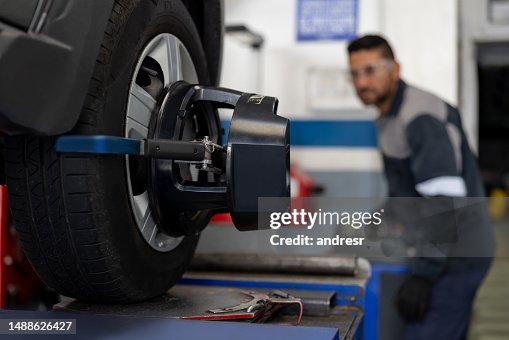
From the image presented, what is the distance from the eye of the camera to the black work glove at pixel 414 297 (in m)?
1.81

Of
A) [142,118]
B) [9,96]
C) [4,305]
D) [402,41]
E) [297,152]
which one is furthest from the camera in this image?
[297,152]

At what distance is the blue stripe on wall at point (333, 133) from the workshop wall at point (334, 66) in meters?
0.02

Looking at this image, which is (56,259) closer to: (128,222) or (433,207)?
(128,222)

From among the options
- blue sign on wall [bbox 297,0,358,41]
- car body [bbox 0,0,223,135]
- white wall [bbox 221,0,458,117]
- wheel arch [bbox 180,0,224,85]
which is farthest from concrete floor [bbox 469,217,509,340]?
car body [bbox 0,0,223,135]

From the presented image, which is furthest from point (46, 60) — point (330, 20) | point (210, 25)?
point (330, 20)

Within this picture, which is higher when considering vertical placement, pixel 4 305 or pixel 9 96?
pixel 9 96

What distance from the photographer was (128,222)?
1.08m

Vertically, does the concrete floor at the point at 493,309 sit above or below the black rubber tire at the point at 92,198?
below

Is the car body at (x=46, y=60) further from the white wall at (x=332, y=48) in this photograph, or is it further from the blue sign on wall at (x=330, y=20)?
the blue sign on wall at (x=330, y=20)

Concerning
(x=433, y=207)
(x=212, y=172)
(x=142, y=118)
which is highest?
(x=142, y=118)

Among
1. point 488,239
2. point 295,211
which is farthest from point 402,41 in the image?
point 295,211

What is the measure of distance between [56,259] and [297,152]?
3.46 m

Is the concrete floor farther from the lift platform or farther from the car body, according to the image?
the car body

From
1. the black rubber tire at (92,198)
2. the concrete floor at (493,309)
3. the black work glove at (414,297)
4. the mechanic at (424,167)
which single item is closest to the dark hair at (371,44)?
the mechanic at (424,167)
